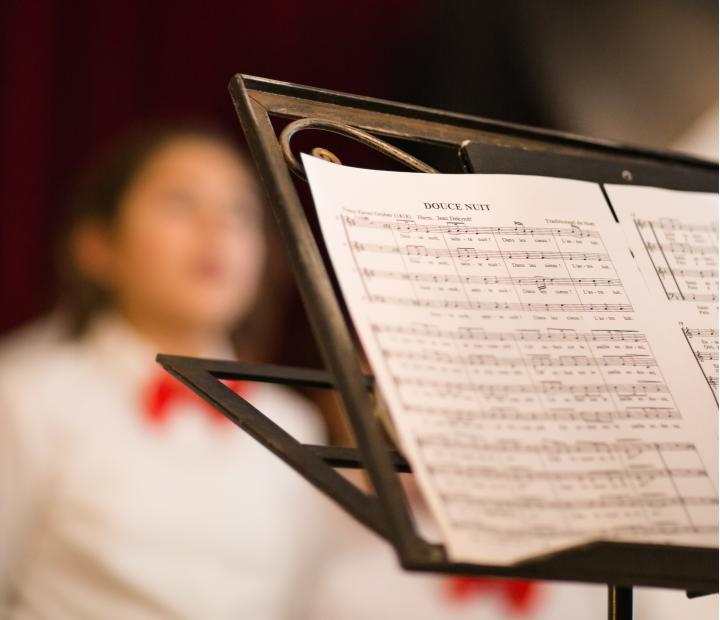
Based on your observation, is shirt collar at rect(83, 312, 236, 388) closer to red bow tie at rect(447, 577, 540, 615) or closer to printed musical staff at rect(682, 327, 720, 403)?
red bow tie at rect(447, 577, 540, 615)

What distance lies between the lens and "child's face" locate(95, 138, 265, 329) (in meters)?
1.47

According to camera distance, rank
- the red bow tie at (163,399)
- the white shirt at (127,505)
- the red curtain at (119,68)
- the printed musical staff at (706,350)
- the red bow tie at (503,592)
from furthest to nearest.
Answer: the red curtain at (119,68), the red bow tie at (503,592), the red bow tie at (163,399), the white shirt at (127,505), the printed musical staff at (706,350)

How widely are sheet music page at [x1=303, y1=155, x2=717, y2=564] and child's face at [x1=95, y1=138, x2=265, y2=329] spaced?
0.99 m

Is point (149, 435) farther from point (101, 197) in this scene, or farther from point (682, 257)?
point (682, 257)

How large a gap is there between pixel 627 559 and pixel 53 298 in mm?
1827

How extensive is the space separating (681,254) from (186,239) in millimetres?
1029

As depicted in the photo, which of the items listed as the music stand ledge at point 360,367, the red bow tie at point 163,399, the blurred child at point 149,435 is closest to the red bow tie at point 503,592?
the blurred child at point 149,435

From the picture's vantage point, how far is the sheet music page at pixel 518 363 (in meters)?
0.42

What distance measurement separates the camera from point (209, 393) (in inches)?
21.1

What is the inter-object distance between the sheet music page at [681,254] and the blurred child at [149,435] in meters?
0.92

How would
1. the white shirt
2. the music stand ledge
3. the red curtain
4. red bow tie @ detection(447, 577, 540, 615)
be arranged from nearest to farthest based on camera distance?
the music stand ledge < the white shirt < red bow tie @ detection(447, 577, 540, 615) < the red curtain

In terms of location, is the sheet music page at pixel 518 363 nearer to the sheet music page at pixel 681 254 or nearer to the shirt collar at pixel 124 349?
the sheet music page at pixel 681 254

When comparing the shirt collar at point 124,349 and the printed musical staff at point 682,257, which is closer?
the printed musical staff at point 682,257

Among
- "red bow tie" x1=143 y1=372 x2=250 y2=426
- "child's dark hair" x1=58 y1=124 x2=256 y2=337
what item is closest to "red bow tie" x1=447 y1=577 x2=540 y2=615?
"red bow tie" x1=143 y1=372 x2=250 y2=426
